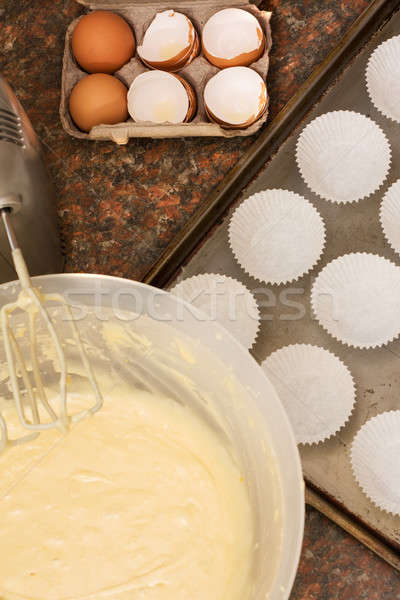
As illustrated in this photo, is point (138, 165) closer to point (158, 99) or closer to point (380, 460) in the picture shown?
point (158, 99)

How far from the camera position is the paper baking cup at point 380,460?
29.0 inches

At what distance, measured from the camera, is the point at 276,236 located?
32.9 inches

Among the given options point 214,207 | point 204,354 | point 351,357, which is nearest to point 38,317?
point 204,354

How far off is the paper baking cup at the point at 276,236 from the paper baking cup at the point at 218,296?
4 cm

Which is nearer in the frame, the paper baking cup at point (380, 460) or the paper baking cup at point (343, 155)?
the paper baking cup at point (380, 460)

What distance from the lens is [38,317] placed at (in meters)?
0.69

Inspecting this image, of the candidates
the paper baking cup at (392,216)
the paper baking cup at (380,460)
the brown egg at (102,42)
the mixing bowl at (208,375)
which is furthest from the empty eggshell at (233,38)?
the paper baking cup at (380,460)

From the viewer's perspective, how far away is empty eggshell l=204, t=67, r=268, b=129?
0.82 meters

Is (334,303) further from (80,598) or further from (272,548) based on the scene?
(80,598)

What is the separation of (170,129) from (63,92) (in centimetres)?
17

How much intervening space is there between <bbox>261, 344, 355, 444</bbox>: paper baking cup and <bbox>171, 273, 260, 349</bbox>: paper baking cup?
0.06 metres

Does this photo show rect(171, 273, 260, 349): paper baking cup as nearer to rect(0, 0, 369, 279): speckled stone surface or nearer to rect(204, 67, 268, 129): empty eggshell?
rect(0, 0, 369, 279): speckled stone surface

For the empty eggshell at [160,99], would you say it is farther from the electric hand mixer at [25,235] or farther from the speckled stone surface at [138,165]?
the electric hand mixer at [25,235]

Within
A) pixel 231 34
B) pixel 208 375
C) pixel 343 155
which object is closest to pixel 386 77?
pixel 343 155
